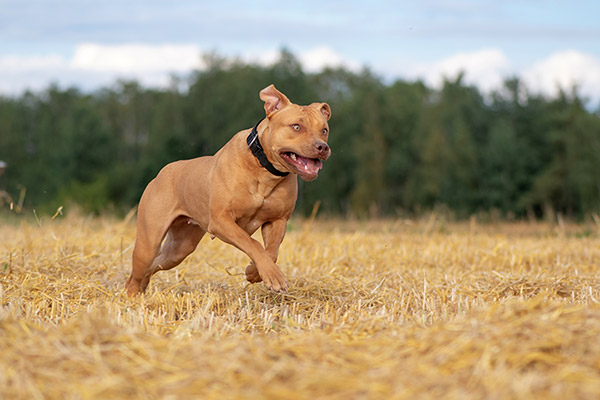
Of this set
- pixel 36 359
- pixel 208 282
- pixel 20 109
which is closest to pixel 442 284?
pixel 208 282

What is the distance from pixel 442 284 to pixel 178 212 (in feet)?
9.16

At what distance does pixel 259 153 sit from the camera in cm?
581

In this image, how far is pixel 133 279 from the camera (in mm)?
6875

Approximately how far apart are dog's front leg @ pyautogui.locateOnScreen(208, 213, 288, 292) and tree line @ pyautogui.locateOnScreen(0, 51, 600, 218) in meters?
32.4

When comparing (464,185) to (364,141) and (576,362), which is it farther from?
(576,362)

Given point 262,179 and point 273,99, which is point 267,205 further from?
point 273,99

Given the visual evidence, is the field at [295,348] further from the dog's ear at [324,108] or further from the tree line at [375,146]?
the tree line at [375,146]

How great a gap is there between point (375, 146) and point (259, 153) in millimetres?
51130

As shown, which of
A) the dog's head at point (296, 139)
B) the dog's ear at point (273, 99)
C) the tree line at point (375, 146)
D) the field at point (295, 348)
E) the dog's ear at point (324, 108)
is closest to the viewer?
the field at point (295, 348)

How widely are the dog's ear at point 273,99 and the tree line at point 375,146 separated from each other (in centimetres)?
3221

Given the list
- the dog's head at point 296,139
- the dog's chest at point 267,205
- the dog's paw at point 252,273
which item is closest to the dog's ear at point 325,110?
the dog's head at point 296,139

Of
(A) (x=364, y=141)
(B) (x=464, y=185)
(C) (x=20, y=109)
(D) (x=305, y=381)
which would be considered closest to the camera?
(D) (x=305, y=381)

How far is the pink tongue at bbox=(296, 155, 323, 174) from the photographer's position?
18.4 ft

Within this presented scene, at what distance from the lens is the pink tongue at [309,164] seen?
5.60 metres
